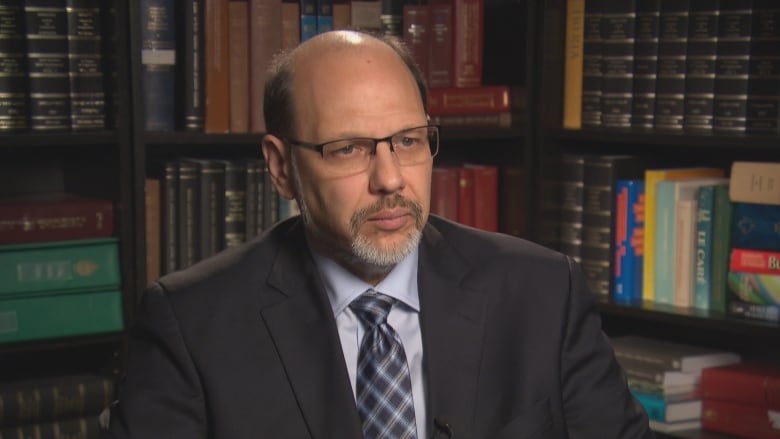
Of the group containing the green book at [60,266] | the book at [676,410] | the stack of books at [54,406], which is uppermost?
the green book at [60,266]

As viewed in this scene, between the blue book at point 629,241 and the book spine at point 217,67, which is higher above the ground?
the book spine at point 217,67

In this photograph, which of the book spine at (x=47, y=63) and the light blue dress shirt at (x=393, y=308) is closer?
the light blue dress shirt at (x=393, y=308)

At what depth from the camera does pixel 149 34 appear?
8.63ft

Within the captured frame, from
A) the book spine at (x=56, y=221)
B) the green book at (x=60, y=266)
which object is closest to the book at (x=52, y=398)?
the green book at (x=60, y=266)

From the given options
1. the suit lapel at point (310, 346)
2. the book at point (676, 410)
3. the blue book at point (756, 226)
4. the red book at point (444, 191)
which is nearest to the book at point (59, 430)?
the red book at point (444, 191)

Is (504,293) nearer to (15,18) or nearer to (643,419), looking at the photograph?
(643,419)

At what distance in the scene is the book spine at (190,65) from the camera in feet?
8.77

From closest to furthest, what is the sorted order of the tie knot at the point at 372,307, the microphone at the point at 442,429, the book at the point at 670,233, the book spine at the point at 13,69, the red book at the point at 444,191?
the microphone at the point at 442,429
the tie knot at the point at 372,307
the book spine at the point at 13,69
the book at the point at 670,233
the red book at the point at 444,191

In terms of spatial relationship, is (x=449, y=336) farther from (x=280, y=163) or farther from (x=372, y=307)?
(x=280, y=163)

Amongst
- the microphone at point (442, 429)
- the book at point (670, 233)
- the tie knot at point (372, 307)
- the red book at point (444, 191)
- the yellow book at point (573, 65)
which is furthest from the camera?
the red book at point (444, 191)

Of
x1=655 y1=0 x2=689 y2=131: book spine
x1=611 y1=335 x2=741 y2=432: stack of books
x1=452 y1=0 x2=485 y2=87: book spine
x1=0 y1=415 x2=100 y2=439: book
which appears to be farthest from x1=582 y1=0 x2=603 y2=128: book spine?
x1=0 y1=415 x2=100 y2=439: book

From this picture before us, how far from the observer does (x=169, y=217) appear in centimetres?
274

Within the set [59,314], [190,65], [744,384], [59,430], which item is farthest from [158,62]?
[744,384]

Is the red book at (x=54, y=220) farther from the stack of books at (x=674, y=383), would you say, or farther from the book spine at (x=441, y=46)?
the stack of books at (x=674, y=383)
